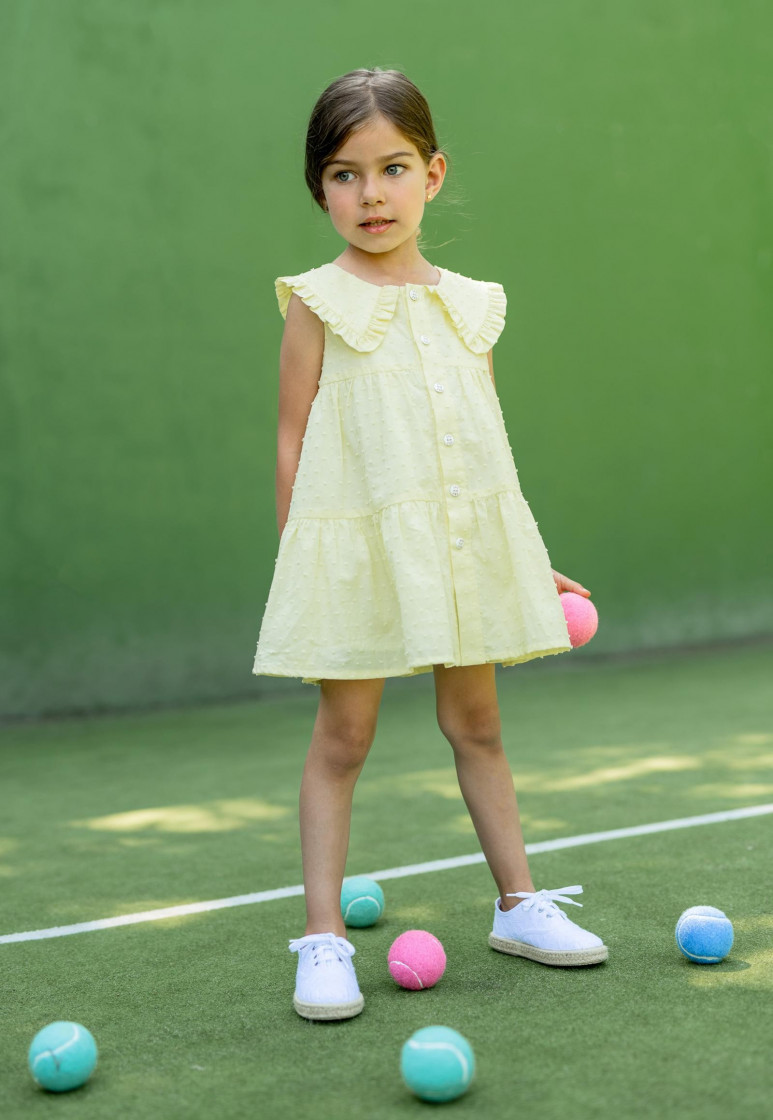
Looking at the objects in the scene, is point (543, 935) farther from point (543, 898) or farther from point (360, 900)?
point (360, 900)

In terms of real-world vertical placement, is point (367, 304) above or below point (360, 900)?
above

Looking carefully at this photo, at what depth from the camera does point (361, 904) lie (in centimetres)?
238

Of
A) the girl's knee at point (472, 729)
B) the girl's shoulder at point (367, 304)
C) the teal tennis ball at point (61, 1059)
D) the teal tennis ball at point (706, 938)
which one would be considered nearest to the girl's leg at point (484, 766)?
the girl's knee at point (472, 729)

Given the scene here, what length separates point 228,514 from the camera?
543cm

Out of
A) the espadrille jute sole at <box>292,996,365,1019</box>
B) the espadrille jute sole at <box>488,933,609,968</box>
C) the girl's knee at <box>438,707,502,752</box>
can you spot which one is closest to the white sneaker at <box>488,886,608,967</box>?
the espadrille jute sole at <box>488,933,609,968</box>

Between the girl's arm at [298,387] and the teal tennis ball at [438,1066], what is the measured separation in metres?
0.86

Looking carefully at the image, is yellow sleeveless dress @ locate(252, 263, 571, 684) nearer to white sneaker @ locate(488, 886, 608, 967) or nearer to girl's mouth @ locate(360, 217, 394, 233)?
girl's mouth @ locate(360, 217, 394, 233)

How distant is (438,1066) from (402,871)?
1254 mm

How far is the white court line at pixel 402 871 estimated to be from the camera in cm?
245

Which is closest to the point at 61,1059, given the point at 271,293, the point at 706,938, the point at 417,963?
the point at 417,963

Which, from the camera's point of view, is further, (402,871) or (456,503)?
(402,871)

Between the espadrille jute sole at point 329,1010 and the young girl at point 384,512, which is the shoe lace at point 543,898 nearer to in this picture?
the young girl at point 384,512

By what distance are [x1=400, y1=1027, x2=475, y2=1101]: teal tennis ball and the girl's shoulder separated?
1.03 metres

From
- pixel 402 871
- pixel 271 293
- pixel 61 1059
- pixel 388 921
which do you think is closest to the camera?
Result: pixel 61 1059
